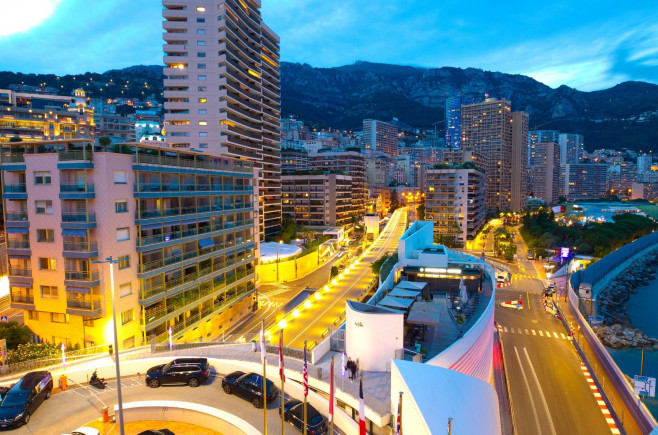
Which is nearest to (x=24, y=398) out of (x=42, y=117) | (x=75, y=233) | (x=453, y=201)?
(x=75, y=233)

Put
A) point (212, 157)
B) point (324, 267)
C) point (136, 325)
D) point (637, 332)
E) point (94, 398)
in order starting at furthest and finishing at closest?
point (324, 267)
point (637, 332)
point (212, 157)
point (136, 325)
point (94, 398)

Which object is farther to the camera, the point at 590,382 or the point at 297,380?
the point at 590,382

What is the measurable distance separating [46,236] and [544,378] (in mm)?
36568

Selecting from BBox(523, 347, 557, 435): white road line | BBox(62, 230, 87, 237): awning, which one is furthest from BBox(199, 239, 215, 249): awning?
BBox(523, 347, 557, 435): white road line

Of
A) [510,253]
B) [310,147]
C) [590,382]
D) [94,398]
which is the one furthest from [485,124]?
[94,398]

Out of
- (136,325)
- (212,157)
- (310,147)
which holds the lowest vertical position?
(136,325)

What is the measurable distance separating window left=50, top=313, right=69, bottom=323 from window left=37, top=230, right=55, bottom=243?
4.81 meters

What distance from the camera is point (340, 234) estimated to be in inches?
3246

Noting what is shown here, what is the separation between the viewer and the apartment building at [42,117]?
3002 inches

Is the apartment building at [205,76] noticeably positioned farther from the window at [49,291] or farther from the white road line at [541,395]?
the white road line at [541,395]

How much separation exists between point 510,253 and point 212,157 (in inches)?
2305

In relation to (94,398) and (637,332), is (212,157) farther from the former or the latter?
(637,332)

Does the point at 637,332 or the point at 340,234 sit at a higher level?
the point at 340,234

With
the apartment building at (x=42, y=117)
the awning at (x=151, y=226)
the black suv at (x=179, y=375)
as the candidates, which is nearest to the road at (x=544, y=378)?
the black suv at (x=179, y=375)
